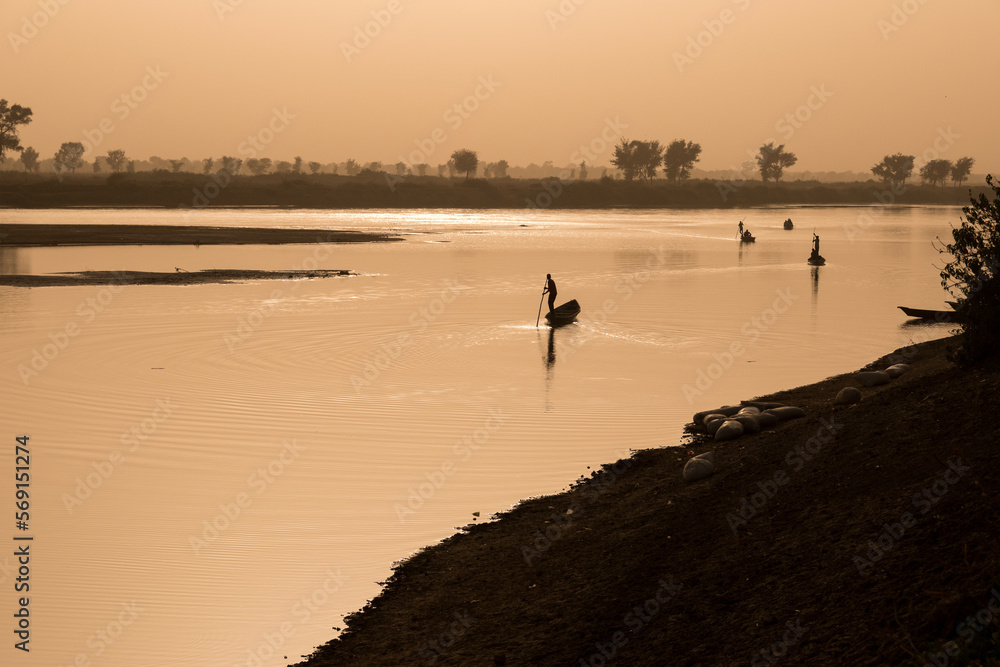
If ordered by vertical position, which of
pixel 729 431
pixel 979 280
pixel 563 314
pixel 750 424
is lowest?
pixel 563 314

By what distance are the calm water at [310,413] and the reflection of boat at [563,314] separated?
1.59 feet

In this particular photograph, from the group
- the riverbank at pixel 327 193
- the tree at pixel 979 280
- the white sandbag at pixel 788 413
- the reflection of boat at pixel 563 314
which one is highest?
the riverbank at pixel 327 193

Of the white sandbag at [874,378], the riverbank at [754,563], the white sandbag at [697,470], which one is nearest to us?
the riverbank at [754,563]

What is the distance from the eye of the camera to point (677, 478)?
12438mm

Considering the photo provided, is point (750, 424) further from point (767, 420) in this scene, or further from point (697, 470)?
point (697, 470)

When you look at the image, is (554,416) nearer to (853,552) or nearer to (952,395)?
(952,395)

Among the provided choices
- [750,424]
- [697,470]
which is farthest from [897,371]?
[697,470]

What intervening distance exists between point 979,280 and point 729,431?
4116 mm

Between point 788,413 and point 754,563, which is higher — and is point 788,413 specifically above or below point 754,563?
above

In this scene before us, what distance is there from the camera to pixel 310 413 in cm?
1861

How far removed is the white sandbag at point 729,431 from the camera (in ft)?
47.9

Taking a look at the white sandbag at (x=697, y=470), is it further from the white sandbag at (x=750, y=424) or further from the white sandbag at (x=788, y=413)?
the white sandbag at (x=788, y=413)

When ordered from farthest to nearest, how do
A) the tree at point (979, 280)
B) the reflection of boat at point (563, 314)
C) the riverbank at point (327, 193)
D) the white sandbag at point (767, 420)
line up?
1. the riverbank at point (327, 193)
2. the reflection of boat at point (563, 314)
3. the white sandbag at point (767, 420)
4. the tree at point (979, 280)

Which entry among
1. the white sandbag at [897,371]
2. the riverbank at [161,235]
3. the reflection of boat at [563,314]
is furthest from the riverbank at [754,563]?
the riverbank at [161,235]
